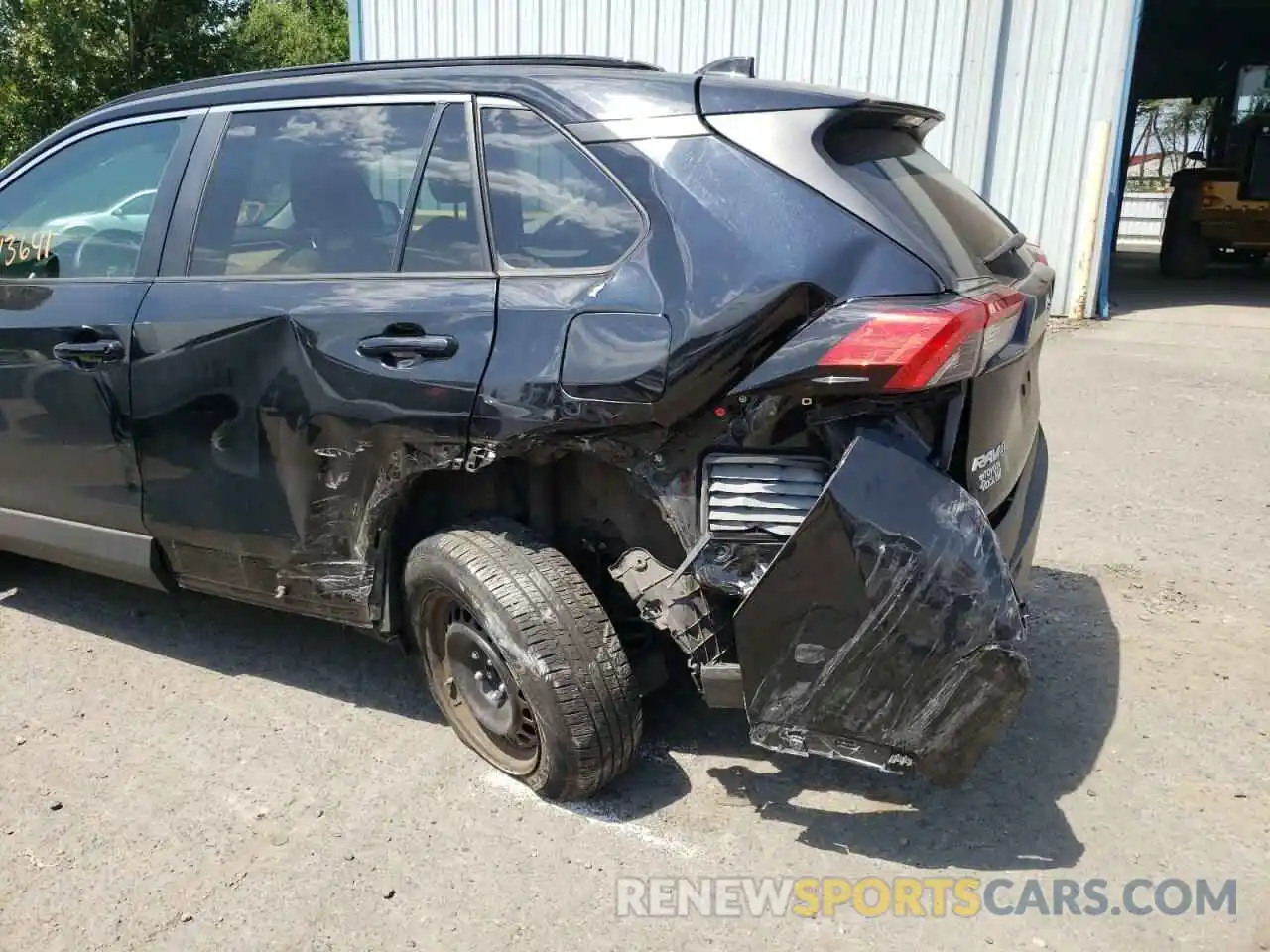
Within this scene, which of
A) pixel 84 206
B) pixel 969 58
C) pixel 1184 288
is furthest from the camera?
pixel 1184 288

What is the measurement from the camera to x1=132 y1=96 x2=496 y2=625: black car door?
8.89 ft

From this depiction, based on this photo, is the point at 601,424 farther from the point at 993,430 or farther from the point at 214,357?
the point at 214,357

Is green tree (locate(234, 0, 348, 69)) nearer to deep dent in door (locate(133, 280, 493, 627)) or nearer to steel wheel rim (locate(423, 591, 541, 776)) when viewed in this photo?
deep dent in door (locate(133, 280, 493, 627))

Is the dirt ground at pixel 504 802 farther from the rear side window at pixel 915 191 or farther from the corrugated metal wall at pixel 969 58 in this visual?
the corrugated metal wall at pixel 969 58

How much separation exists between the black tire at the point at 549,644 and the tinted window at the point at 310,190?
84 cm

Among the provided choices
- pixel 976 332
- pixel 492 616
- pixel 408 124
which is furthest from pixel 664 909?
pixel 408 124

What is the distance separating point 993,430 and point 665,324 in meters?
0.90

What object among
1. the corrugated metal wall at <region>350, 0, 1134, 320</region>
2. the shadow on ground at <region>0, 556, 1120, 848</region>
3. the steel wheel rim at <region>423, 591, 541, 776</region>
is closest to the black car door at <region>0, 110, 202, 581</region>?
the shadow on ground at <region>0, 556, 1120, 848</region>

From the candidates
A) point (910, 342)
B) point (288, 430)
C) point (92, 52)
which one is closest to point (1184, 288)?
point (910, 342)

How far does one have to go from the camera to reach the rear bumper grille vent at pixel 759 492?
7.78 ft

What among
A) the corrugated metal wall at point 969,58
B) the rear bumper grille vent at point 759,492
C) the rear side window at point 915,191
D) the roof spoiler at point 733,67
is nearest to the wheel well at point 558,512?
the rear bumper grille vent at point 759,492

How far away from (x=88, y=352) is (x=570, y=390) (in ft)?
5.80

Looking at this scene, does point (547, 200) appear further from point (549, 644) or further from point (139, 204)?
point (139, 204)

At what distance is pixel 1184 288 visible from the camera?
50.0ft
